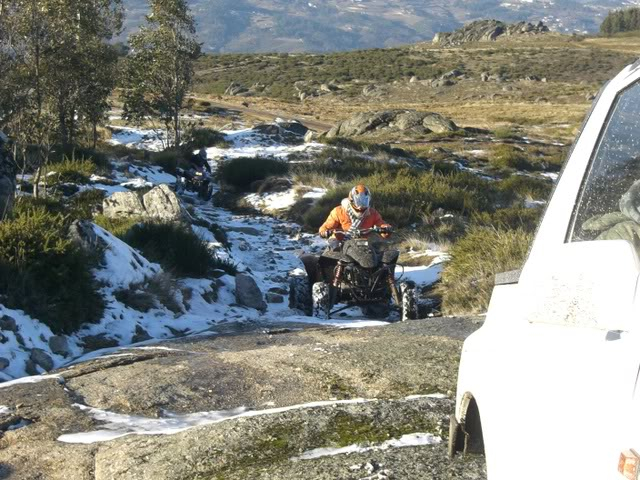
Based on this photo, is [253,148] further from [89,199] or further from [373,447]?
[373,447]

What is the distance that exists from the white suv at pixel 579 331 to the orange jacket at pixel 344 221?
7.59 m

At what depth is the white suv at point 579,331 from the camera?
1.85 m

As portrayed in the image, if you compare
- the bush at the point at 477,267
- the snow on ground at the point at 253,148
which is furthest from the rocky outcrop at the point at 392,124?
the bush at the point at 477,267

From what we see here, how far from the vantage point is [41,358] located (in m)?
7.13

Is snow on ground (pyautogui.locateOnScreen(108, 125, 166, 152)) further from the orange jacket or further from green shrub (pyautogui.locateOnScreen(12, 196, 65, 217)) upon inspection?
the orange jacket

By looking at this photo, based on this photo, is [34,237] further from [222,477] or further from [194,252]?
[222,477]

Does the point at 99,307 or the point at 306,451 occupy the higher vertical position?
the point at 306,451

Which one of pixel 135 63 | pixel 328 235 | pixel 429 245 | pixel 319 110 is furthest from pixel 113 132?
pixel 319 110

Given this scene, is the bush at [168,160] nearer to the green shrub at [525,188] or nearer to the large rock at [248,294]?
the green shrub at [525,188]

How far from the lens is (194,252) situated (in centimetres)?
1131

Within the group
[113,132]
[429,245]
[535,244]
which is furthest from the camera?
[113,132]

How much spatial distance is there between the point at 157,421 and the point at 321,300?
195 inches

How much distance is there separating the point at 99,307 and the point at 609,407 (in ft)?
23.6

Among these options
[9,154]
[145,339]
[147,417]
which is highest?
[9,154]
